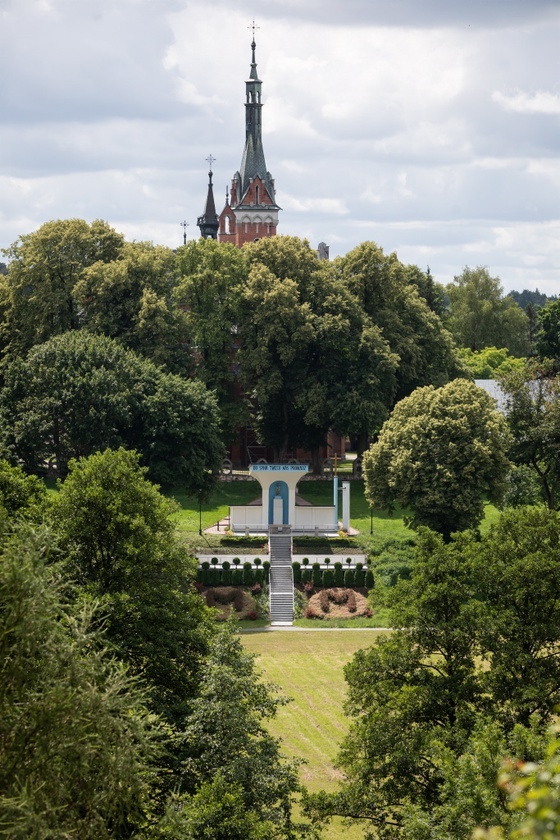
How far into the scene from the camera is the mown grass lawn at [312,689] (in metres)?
36.2

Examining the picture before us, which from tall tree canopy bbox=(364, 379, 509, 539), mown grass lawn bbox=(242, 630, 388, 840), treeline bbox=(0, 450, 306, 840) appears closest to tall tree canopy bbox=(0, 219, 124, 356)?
tall tree canopy bbox=(364, 379, 509, 539)

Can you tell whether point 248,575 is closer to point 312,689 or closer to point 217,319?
point 312,689

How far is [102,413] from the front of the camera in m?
61.2

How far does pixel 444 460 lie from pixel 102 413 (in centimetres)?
1645

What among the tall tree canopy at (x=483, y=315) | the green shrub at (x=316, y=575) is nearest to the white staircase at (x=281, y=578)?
the green shrub at (x=316, y=575)

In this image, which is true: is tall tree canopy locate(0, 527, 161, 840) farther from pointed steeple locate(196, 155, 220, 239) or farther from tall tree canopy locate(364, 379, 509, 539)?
pointed steeple locate(196, 155, 220, 239)

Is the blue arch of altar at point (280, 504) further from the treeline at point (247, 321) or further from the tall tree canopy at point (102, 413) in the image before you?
the treeline at point (247, 321)

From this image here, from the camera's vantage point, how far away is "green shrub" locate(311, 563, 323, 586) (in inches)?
2228

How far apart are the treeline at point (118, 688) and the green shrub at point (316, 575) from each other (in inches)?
828

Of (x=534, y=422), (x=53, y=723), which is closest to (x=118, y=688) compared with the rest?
(x=53, y=723)

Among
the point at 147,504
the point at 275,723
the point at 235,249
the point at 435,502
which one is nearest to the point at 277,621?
the point at 435,502

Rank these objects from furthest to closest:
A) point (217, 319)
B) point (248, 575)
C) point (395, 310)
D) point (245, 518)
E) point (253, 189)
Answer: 1. point (253, 189)
2. point (395, 310)
3. point (217, 319)
4. point (245, 518)
5. point (248, 575)

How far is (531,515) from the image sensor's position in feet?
111

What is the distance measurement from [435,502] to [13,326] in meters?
30.4
